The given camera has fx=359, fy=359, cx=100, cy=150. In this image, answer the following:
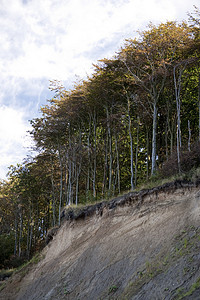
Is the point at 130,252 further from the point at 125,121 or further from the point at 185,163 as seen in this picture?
the point at 125,121

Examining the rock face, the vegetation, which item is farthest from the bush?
the rock face

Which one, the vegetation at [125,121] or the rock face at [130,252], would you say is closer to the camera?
the rock face at [130,252]

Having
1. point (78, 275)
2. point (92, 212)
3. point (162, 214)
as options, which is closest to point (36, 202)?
point (92, 212)

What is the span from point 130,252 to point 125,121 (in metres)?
14.1

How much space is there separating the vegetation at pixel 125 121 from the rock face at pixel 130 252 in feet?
8.80

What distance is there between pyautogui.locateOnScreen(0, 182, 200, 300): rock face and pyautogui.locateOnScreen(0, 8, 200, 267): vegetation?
106 inches

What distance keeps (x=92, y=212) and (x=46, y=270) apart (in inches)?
202

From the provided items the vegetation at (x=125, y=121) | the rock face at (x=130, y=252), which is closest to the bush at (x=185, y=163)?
the vegetation at (x=125, y=121)

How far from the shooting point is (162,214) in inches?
642

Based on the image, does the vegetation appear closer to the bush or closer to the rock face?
the bush

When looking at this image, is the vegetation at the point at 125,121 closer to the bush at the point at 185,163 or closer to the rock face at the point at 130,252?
the bush at the point at 185,163

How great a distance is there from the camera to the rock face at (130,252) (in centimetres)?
1264

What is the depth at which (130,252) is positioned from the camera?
16219 mm

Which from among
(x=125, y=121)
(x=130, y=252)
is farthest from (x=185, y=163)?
(x=125, y=121)
